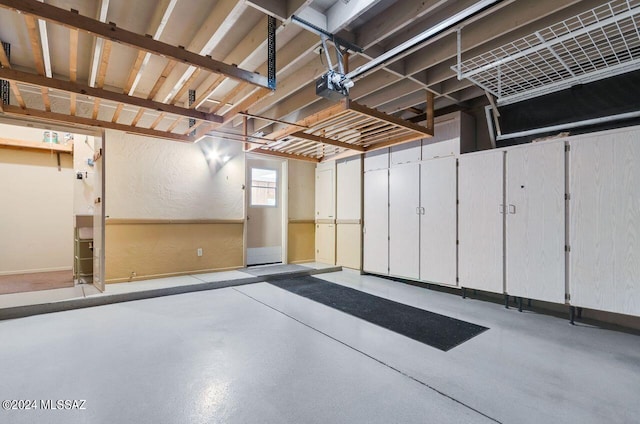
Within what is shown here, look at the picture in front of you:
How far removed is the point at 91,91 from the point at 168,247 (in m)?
2.85

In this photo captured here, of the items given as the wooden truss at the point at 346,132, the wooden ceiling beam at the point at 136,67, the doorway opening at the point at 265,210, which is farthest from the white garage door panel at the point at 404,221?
the wooden ceiling beam at the point at 136,67

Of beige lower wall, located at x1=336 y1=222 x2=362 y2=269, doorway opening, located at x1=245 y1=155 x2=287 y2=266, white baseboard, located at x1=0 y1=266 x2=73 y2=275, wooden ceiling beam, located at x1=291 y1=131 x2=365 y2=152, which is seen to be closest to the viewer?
wooden ceiling beam, located at x1=291 y1=131 x2=365 y2=152

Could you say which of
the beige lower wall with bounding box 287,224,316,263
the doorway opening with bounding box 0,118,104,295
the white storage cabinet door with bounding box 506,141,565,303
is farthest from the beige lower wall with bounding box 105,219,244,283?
the white storage cabinet door with bounding box 506,141,565,303

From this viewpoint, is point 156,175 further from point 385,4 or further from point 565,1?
point 565,1

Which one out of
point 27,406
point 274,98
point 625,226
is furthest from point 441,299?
point 27,406

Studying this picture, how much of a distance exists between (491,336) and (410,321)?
0.81 metres

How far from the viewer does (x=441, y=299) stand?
430 cm

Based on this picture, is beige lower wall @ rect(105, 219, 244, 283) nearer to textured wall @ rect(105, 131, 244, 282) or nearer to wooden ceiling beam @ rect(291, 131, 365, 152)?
textured wall @ rect(105, 131, 244, 282)

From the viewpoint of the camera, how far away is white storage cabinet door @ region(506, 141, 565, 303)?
3375 millimetres

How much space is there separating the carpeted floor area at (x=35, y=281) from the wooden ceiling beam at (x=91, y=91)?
2.98 m

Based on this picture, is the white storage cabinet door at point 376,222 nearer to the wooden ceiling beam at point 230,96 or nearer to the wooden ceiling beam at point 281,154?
the wooden ceiling beam at point 281,154

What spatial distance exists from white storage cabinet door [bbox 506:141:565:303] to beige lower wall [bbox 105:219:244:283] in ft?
15.5

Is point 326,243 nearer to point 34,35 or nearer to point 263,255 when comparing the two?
point 263,255

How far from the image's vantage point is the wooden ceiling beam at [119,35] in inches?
74.9
